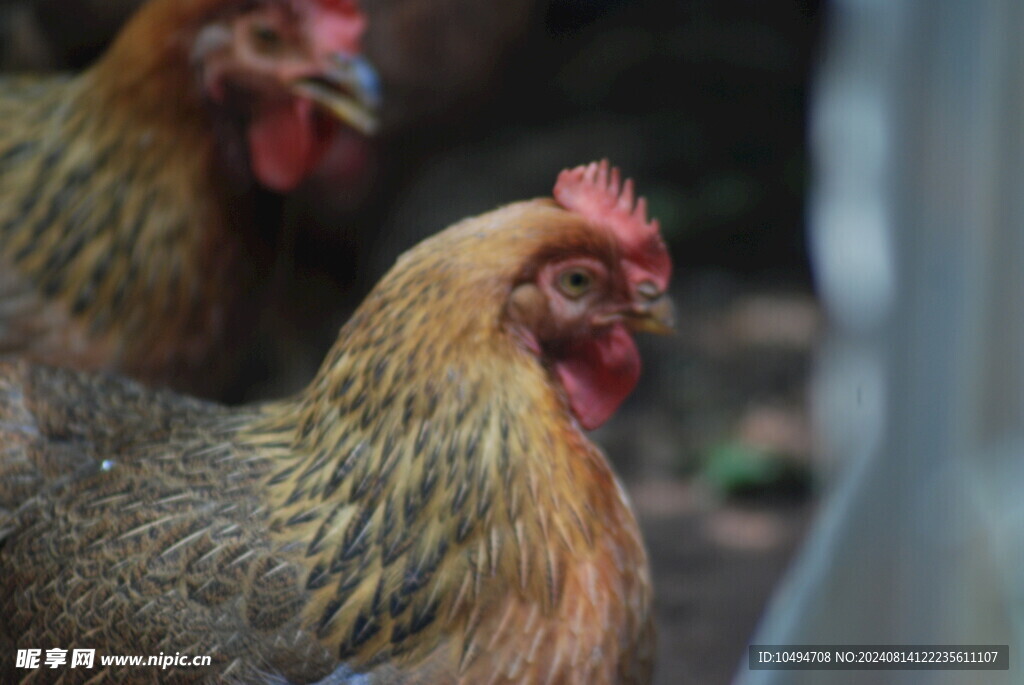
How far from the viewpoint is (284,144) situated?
1628 mm

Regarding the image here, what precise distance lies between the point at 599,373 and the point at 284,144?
0.69m

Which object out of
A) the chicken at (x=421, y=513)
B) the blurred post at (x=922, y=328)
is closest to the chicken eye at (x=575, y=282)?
the chicken at (x=421, y=513)

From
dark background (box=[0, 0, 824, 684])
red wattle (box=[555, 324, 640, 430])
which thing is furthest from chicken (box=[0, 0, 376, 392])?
red wattle (box=[555, 324, 640, 430])

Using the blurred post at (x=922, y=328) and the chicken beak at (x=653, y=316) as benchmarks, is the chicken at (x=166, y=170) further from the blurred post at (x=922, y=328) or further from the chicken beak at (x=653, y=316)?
the blurred post at (x=922, y=328)

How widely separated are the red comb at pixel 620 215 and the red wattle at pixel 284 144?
1.62 feet

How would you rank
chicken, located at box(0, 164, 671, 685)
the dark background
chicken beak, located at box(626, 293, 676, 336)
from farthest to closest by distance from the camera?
1. the dark background
2. chicken beak, located at box(626, 293, 676, 336)
3. chicken, located at box(0, 164, 671, 685)

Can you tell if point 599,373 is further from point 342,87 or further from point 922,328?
point 342,87

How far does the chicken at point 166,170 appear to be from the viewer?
1.59 metres

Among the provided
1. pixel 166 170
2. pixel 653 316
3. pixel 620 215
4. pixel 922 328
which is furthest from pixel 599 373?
pixel 166 170

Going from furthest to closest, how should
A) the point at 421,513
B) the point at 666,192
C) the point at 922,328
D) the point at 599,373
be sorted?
the point at 666,192 < the point at 922,328 < the point at 599,373 < the point at 421,513

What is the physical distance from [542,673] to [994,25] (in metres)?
1.14

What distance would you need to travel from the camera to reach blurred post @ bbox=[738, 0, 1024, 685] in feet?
4.75

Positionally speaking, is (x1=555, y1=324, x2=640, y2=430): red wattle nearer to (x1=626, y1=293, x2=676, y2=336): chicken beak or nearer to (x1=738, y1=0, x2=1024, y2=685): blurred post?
(x1=626, y1=293, x2=676, y2=336): chicken beak

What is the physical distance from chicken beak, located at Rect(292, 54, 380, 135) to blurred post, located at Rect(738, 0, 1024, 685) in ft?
2.51
